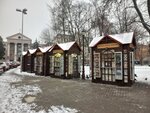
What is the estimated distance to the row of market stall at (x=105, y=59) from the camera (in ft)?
38.9

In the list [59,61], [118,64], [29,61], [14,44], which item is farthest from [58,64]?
[14,44]

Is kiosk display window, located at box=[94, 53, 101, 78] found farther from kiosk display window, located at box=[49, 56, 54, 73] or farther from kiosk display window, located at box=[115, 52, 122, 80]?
kiosk display window, located at box=[49, 56, 54, 73]

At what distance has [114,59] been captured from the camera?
40.4 feet

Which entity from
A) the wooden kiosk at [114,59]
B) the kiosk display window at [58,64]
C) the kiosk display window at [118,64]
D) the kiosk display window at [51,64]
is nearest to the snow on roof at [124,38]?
the wooden kiosk at [114,59]

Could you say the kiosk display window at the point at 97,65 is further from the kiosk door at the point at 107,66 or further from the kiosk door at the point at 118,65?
the kiosk door at the point at 118,65

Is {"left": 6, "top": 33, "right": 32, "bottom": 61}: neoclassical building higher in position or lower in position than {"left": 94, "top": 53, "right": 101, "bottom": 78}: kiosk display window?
higher

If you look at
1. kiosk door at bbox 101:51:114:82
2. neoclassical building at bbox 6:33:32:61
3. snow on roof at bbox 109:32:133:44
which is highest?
neoclassical building at bbox 6:33:32:61

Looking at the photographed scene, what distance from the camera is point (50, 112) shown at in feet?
19.7

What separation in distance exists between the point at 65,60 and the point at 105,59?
4.88 m

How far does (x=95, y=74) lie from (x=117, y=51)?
8.32 feet

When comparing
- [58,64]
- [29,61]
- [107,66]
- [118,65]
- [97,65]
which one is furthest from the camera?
[29,61]

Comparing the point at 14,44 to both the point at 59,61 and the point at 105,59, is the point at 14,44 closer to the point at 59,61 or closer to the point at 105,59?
the point at 59,61

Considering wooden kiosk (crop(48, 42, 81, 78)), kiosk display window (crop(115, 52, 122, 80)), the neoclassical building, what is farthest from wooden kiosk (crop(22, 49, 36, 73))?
the neoclassical building

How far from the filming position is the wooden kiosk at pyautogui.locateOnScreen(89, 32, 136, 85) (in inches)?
464
